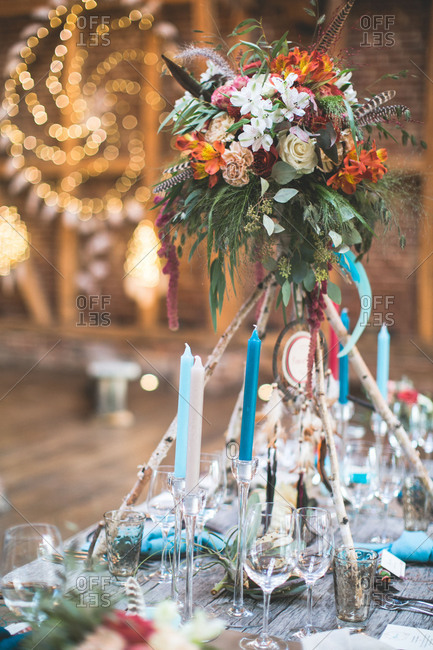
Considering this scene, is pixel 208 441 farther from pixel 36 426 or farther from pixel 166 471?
pixel 166 471

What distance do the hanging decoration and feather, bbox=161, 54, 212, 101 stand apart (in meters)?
5.38

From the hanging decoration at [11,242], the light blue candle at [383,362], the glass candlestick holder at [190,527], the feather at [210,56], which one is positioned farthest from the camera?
the hanging decoration at [11,242]

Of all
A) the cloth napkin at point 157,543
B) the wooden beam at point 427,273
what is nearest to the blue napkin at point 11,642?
the cloth napkin at point 157,543

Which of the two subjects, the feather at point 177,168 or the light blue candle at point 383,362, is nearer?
the feather at point 177,168

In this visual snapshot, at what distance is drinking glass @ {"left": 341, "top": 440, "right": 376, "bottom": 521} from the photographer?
1.26m

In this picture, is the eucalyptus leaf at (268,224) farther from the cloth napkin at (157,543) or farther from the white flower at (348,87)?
the cloth napkin at (157,543)

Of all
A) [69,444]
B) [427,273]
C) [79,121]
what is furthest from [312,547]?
[79,121]

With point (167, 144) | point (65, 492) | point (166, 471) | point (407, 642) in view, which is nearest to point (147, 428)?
point (65, 492)

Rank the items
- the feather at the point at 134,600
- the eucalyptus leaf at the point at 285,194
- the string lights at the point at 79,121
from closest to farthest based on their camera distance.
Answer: the feather at the point at 134,600 < the eucalyptus leaf at the point at 285,194 < the string lights at the point at 79,121

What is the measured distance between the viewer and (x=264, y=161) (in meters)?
1.05

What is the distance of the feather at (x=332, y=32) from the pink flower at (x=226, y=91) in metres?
0.14

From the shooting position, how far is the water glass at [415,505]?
4.28 feet

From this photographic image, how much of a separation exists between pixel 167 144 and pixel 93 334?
1910 millimetres

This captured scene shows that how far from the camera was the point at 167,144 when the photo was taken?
6047 mm
